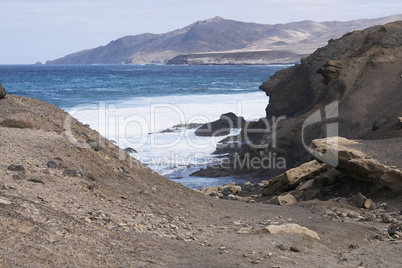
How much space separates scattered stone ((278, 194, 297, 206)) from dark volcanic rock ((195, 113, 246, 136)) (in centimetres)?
1372

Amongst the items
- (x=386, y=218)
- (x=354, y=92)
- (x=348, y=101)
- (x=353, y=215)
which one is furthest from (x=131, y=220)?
(x=354, y=92)

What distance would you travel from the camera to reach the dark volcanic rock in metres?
25.2

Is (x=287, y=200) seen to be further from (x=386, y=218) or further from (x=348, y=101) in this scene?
(x=348, y=101)

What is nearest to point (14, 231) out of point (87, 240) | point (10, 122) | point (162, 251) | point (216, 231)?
point (87, 240)

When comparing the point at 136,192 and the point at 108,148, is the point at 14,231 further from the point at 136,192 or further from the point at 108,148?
the point at 108,148

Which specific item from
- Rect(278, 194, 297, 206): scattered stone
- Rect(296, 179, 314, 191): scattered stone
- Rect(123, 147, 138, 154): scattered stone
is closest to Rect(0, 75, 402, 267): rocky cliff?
Rect(278, 194, 297, 206): scattered stone

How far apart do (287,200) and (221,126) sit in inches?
593

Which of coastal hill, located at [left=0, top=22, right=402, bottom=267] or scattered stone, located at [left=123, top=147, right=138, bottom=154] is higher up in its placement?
coastal hill, located at [left=0, top=22, right=402, bottom=267]

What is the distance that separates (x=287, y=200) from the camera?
1127 centimetres

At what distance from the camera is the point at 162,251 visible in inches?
229

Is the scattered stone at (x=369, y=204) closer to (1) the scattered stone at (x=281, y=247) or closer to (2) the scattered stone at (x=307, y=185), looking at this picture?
(2) the scattered stone at (x=307, y=185)

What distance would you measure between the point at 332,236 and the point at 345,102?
9703mm

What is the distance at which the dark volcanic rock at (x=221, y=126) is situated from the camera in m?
25.2

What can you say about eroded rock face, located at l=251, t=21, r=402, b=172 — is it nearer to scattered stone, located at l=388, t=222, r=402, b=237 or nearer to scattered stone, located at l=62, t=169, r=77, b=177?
scattered stone, located at l=388, t=222, r=402, b=237
